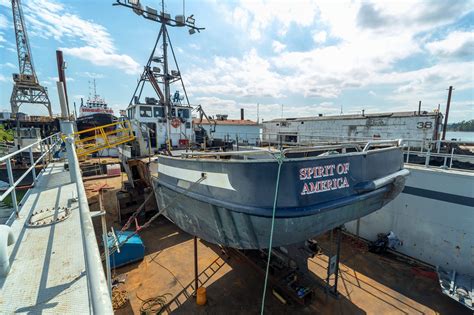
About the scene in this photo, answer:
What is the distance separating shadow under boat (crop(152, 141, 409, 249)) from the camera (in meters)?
2.73

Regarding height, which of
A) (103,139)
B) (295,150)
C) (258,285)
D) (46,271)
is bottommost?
(258,285)

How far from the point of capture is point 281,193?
2.72 meters

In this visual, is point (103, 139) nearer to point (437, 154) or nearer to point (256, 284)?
point (256, 284)

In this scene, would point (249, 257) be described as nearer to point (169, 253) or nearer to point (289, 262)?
point (289, 262)

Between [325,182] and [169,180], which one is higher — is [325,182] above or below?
above

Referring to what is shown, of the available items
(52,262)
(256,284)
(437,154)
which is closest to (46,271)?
(52,262)

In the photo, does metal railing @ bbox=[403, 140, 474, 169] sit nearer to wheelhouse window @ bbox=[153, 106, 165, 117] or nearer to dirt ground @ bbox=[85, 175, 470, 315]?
dirt ground @ bbox=[85, 175, 470, 315]

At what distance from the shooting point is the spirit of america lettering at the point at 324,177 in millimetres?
2799

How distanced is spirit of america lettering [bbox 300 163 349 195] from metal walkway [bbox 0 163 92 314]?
2401 millimetres

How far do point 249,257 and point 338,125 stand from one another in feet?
46.2

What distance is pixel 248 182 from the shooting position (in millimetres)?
2803

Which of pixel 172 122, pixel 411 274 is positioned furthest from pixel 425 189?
pixel 172 122

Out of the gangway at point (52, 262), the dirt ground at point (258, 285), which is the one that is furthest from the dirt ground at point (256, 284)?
the gangway at point (52, 262)

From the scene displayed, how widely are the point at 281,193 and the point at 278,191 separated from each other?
0.05 m
